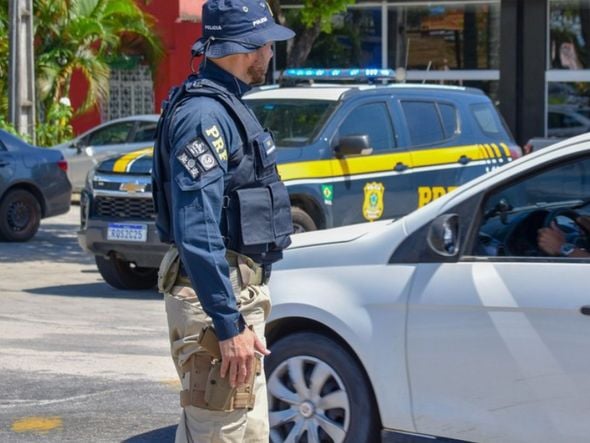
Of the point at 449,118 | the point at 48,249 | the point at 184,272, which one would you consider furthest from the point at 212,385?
the point at 48,249

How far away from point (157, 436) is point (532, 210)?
237cm

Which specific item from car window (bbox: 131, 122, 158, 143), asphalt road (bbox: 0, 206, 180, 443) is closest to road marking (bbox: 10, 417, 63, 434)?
asphalt road (bbox: 0, 206, 180, 443)

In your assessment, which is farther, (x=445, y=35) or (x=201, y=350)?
(x=445, y=35)

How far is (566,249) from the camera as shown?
17.1ft

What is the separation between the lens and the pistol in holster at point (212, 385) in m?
3.80

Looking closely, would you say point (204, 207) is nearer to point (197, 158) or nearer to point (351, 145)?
point (197, 158)

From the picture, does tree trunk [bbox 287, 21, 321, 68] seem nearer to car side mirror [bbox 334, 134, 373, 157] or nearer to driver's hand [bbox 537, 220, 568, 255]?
car side mirror [bbox 334, 134, 373, 157]

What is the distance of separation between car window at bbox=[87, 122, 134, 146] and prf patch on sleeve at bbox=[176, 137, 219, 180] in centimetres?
1768

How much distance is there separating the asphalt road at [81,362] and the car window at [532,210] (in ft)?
7.18

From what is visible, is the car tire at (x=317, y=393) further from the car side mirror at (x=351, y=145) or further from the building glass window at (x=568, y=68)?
the building glass window at (x=568, y=68)

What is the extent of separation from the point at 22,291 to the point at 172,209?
875cm

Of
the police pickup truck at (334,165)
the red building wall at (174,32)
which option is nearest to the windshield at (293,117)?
the police pickup truck at (334,165)

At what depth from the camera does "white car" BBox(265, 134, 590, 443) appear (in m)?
5.01

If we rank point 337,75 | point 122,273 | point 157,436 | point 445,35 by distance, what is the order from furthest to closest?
point 445,35 < point 337,75 < point 122,273 < point 157,436
